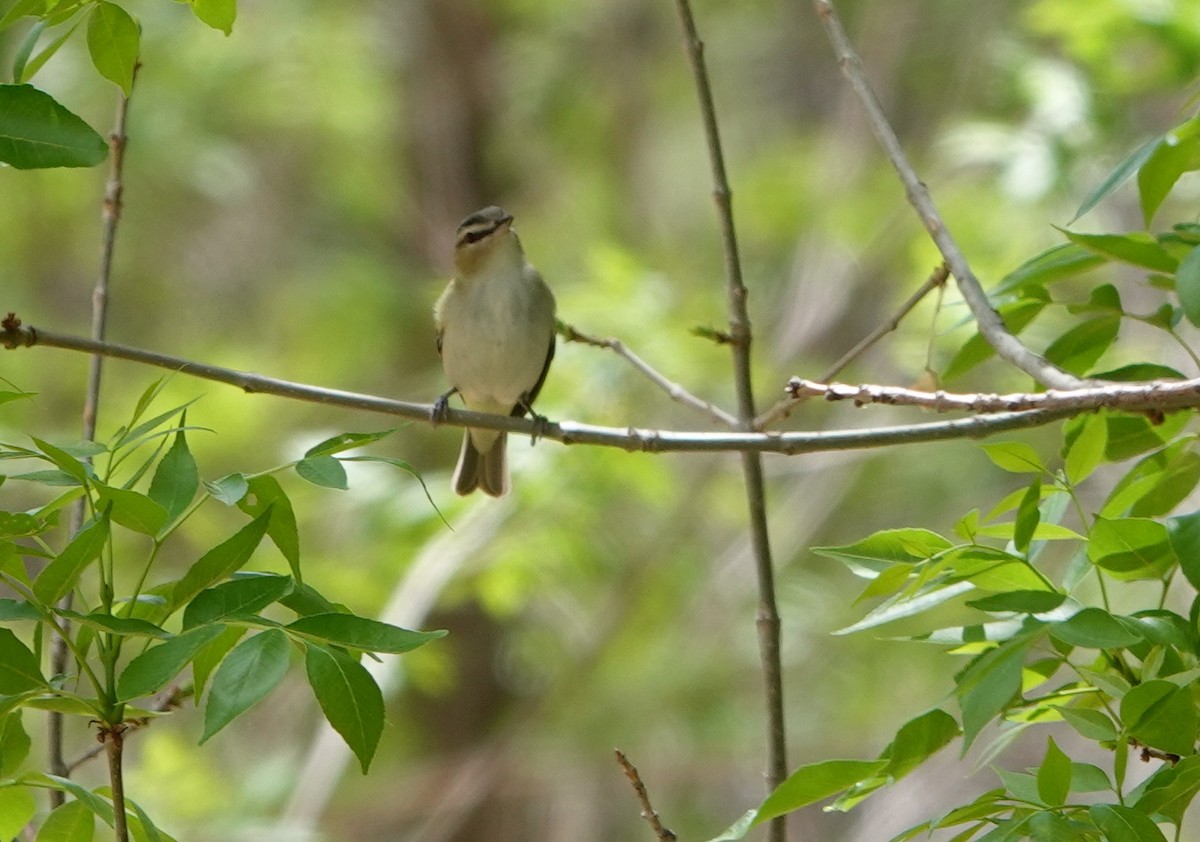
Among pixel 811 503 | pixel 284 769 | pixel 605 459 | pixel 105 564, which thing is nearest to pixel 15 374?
pixel 284 769

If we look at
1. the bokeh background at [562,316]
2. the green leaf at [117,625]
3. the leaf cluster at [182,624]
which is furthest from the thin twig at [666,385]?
the bokeh background at [562,316]

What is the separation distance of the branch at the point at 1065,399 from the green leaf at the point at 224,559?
0.84m

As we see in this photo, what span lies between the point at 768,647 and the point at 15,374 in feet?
23.3

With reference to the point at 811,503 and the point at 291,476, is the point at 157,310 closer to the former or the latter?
the point at 291,476

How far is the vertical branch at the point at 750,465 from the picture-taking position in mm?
2297

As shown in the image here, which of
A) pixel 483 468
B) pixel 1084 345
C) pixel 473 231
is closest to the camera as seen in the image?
pixel 1084 345

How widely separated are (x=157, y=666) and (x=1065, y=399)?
4.03ft

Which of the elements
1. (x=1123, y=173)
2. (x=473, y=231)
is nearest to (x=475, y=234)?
(x=473, y=231)

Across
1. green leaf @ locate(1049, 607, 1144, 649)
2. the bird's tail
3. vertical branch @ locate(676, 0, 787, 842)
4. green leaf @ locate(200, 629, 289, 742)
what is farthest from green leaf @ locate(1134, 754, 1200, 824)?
the bird's tail

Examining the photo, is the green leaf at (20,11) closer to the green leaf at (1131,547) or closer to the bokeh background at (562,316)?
the green leaf at (1131,547)

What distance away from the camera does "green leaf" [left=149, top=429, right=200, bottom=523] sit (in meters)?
1.73

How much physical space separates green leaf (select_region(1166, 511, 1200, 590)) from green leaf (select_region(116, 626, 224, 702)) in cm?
120

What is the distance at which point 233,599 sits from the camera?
158 centimetres

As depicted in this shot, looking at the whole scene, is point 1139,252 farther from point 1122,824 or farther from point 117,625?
point 117,625
